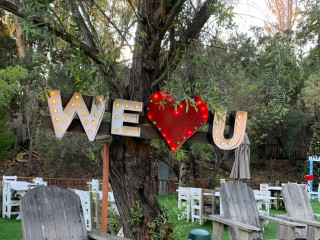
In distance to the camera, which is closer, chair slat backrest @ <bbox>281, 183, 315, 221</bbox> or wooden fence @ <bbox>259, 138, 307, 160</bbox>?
chair slat backrest @ <bbox>281, 183, 315, 221</bbox>

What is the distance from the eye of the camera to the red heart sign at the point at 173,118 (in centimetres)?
401

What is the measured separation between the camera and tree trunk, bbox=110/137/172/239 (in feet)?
13.3

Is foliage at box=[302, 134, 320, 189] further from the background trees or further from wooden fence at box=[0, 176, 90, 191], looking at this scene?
the background trees

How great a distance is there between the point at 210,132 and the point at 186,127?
1.04ft

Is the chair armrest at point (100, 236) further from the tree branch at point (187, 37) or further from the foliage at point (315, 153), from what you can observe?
the foliage at point (315, 153)

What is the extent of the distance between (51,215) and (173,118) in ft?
5.11

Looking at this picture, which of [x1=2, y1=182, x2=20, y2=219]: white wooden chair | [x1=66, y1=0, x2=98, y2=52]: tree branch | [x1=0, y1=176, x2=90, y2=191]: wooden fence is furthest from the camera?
[x1=0, y1=176, x2=90, y2=191]: wooden fence

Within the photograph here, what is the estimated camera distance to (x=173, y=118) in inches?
162

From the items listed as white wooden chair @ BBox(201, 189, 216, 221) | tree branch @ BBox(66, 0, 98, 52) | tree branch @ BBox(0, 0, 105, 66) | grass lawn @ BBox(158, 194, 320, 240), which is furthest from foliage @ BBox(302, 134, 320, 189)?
tree branch @ BBox(0, 0, 105, 66)

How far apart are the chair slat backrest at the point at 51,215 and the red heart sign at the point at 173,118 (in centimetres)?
114

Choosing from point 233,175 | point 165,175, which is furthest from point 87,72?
point 165,175

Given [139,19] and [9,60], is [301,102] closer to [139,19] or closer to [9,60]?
[9,60]

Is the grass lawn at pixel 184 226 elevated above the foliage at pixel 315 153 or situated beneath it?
situated beneath

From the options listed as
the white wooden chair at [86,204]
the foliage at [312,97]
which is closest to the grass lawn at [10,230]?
the white wooden chair at [86,204]
